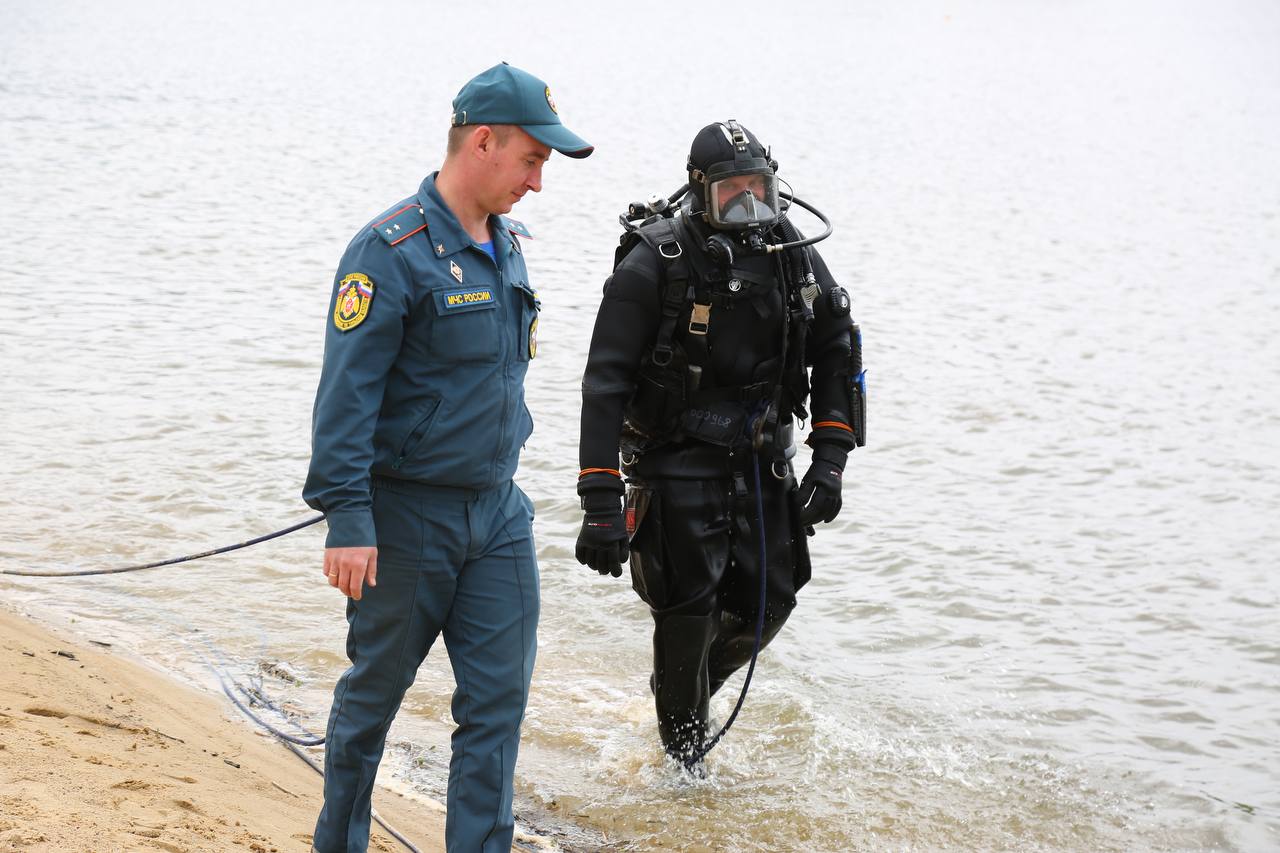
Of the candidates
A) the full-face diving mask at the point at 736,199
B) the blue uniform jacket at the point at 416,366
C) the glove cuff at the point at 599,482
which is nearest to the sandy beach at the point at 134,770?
the blue uniform jacket at the point at 416,366

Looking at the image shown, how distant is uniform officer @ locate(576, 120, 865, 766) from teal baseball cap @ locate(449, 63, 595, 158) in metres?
0.88

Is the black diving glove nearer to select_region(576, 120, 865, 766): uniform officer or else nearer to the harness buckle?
select_region(576, 120, 865, 766): uniform officer

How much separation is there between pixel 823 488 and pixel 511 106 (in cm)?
176

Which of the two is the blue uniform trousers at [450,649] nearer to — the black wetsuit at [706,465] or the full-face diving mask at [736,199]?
the black wetsuit at [706,465]

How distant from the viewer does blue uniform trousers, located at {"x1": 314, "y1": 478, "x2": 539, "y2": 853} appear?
340 centimetres

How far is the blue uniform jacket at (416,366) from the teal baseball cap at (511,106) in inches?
8.2

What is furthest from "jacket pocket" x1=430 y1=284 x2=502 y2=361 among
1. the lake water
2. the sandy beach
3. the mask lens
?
the lake water

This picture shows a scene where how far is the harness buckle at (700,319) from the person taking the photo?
14.1ft

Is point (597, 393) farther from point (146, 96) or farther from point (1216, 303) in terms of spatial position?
point (146, 96)

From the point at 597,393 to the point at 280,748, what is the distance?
1.65 metres

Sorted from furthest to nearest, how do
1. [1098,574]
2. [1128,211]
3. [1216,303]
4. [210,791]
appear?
1. [1128,211]
2. [1216,303]
3. [1098,574]
4. [210,791]

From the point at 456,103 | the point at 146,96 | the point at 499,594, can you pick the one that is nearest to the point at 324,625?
the point at 499,594

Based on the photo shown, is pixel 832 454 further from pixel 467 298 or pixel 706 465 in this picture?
pixel 467 298

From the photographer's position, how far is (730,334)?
440cm
